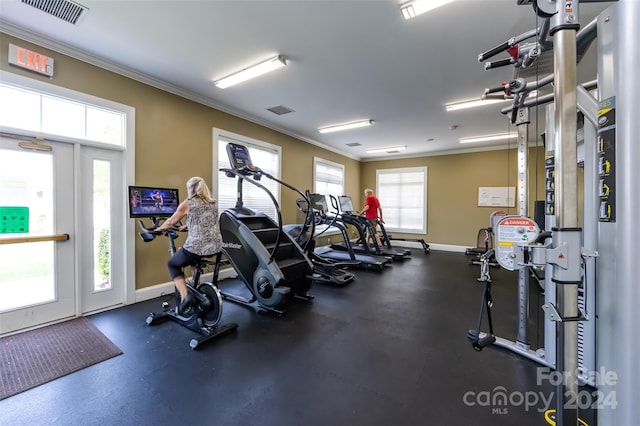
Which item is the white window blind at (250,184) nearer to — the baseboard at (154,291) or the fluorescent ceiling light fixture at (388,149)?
the baseboard at (154,291)

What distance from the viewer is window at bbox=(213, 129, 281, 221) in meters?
4.58

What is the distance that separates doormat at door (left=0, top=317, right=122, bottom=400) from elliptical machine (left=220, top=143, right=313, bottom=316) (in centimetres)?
141

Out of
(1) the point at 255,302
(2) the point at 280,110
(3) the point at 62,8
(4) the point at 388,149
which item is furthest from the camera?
(4) the point at 388,149

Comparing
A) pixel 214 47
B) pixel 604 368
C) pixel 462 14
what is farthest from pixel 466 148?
pixel 604 368

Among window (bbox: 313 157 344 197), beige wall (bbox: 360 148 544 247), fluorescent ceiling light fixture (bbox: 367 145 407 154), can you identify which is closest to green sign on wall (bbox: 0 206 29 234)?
window (bbox: 313 157 344 197)

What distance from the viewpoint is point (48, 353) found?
2307 millimetres

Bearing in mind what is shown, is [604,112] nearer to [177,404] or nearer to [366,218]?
[177,404]

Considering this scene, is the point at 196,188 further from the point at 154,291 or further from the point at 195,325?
the point at 154,291

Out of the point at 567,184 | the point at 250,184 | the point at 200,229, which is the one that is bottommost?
the point at 200,229

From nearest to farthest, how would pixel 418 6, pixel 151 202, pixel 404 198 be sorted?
pixel 418 6
pixel 151 202
pixel 404 198

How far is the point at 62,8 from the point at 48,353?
3.05 meters

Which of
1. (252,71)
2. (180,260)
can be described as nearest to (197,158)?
(252,71)

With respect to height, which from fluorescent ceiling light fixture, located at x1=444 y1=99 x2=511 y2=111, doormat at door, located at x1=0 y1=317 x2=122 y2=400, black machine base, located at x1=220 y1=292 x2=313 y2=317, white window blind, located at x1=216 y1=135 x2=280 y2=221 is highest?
fluorescent ceiling light fixture, located at x1=444 y1=99 x2=511 y2=111

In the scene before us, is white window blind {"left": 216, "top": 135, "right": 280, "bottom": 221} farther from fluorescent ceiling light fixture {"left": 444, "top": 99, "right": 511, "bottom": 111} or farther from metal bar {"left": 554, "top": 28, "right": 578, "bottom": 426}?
metal bar {"left": 554, "top": 28, "right": 578, "bottom": 426}
